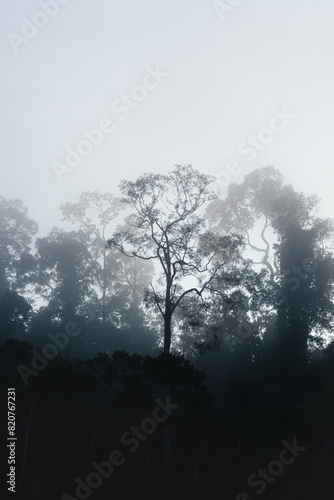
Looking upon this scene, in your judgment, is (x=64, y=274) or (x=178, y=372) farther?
(x=64, y=274)

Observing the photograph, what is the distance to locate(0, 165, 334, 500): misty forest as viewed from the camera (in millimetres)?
21375

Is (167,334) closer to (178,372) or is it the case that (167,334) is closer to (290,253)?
(178,372)

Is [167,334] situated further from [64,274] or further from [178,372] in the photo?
[64,274]

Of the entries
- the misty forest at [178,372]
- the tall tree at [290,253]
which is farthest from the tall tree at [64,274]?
the tall tree at [290,253]

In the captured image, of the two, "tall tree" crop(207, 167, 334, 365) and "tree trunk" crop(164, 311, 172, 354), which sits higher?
"tall tree" crop(207, 167, 334, 365)

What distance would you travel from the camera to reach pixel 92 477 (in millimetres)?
20719

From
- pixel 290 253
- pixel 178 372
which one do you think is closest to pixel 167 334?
Result: pixel 178 372

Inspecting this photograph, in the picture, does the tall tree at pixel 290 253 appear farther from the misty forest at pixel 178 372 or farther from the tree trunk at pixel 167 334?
the tree trunk at pixel 167 334

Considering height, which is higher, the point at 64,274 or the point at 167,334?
the point at 64,274

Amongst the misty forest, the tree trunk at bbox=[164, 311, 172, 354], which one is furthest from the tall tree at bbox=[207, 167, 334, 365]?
the tree trunk at bbox=[164, 311, 172, 354]

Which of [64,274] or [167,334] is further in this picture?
[64,274]

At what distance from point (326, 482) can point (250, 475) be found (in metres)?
3.74

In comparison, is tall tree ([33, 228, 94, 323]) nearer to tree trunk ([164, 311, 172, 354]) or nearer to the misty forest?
the misty forest

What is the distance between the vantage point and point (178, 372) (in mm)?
20891
